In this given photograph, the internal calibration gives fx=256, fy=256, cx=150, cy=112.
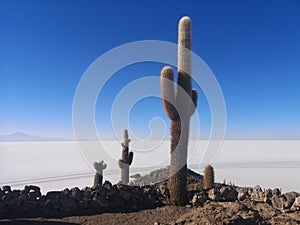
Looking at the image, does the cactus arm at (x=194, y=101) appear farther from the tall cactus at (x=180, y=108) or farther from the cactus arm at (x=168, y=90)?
the cactus arm at (x=168, y=90)

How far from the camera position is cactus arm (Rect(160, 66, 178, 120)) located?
6.41 metres

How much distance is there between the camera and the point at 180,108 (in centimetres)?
651

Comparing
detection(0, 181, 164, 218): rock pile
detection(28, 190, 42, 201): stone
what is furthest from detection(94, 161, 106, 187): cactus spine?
detection(28, 190, 42, 201): stone

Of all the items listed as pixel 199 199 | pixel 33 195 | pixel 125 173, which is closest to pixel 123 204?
pixel 199 199

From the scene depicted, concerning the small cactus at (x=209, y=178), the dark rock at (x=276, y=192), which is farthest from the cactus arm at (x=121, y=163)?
the dark rock at (x=276, y=192)

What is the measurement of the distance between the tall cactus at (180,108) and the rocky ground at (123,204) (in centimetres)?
34

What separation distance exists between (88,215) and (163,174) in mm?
6180

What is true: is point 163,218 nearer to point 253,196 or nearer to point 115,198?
point 115,198

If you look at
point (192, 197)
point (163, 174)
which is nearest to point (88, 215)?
point (192, 197)

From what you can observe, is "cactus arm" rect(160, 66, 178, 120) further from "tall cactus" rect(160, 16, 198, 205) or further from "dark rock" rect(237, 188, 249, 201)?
"dark rock" rect(237, 188, 249, 201)

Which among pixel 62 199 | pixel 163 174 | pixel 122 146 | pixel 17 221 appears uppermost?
pixel 122 146

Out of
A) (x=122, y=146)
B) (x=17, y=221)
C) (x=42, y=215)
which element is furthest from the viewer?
(x=122, y=146)

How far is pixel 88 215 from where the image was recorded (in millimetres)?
5715

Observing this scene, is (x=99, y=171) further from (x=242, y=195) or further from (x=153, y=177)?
(x=242, y=195)
